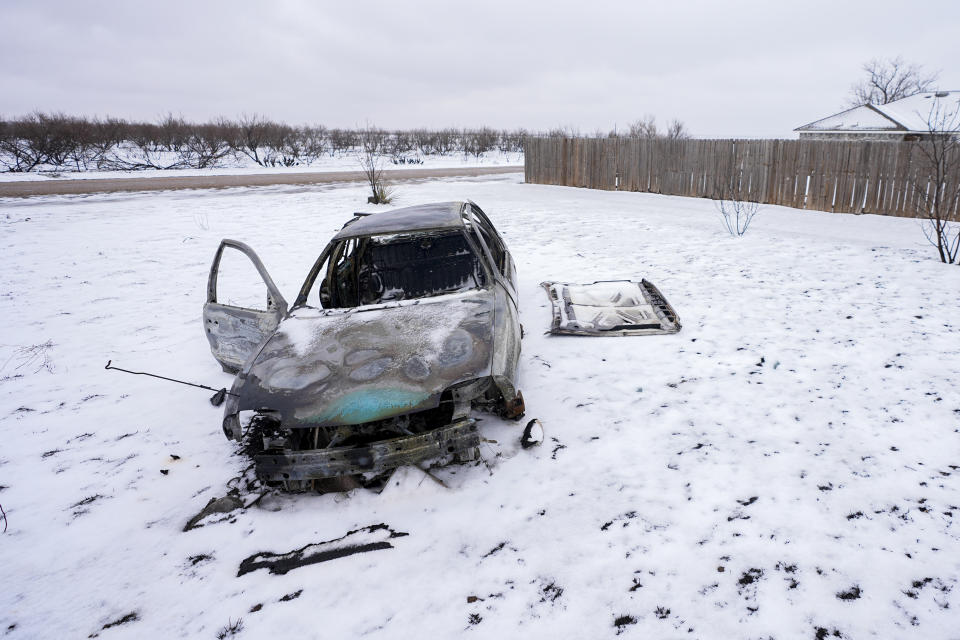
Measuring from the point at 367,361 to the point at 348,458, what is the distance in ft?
1.96

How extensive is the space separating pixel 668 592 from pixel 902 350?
358 cm

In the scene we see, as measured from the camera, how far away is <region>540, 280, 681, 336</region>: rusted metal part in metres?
4.81

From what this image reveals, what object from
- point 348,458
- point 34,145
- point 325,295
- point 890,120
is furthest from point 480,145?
point 348,458

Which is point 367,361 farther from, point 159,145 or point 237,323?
point 159,145

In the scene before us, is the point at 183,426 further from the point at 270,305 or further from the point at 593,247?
the point at 593,247

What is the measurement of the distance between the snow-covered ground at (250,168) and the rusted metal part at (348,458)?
947 inches

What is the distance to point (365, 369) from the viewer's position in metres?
2.74

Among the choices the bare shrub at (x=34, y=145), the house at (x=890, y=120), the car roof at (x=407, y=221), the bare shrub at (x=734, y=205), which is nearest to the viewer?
the car roof at (x=407, y=221)

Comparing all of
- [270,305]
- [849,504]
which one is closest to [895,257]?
[849,504]

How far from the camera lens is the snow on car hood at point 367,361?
2531 mm

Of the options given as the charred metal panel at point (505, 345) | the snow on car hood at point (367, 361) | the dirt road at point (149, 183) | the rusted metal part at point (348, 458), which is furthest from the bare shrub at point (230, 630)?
the dirt road at point (149, 183)

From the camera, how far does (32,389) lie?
4.16 metres

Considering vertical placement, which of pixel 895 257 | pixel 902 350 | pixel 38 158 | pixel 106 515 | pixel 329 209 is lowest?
pixel 106 515

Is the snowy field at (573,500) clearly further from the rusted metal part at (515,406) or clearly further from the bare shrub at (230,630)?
the rusted metal part at (515,406)
